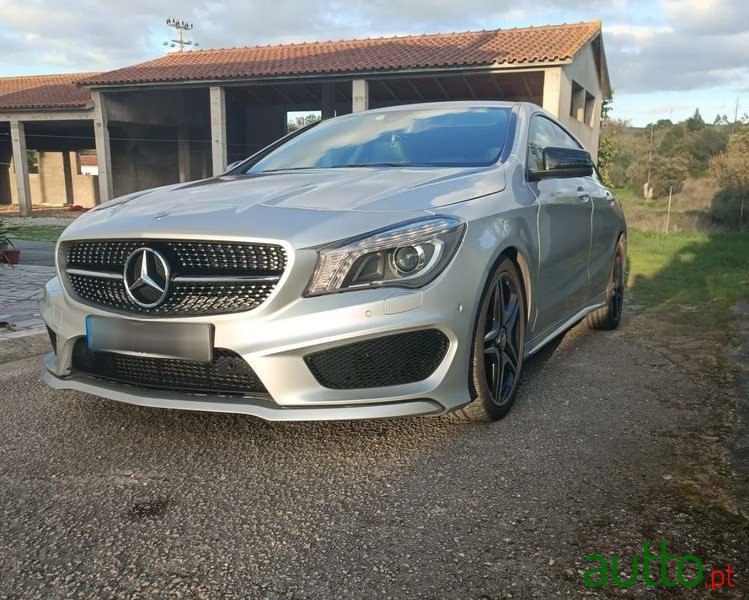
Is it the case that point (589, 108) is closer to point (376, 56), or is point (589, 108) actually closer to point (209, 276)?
point (376, 56)

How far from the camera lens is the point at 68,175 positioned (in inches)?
1248

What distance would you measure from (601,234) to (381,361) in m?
2.77

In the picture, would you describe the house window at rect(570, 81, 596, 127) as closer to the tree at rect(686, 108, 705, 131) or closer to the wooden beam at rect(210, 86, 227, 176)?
the wooden beam at rect(210, 86, 227, 176)

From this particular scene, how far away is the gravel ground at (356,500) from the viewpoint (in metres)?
1.83

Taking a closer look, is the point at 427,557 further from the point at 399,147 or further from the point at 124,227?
the point at 399,147

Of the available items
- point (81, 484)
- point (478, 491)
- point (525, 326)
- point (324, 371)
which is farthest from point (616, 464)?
point (81, 484)

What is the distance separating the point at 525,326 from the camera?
10.6 feet

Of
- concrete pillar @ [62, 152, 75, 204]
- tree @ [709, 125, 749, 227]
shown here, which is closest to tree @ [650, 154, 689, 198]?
Answer: tree @ [709, 125, 749, 227]

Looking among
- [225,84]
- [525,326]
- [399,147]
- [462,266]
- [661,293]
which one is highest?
[225,84]

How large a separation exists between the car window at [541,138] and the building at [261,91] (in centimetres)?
1264

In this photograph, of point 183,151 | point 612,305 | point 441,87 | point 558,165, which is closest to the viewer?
point 558,165

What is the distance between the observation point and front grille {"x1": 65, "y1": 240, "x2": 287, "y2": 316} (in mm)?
2391

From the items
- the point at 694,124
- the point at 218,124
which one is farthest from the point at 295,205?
the point at 694,124

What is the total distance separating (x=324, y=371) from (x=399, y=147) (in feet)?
5.69
